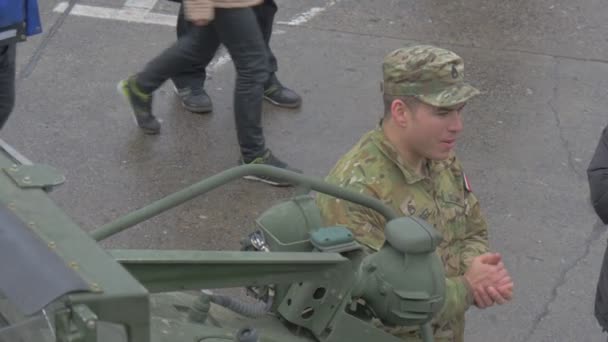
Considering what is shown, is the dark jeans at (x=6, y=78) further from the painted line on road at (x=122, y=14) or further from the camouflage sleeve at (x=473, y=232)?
the painted line on road at (x=122, y=14)

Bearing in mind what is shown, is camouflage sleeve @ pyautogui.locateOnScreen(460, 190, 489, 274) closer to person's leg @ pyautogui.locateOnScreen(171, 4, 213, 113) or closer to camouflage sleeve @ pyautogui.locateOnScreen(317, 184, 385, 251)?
camouflage sleeve @ pyautogui.locateOnScreen(317, 184, 385, 251)

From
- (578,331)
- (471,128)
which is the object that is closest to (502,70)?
(471,128)

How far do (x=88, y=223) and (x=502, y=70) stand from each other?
10.3 feet

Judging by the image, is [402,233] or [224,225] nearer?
[402,233]

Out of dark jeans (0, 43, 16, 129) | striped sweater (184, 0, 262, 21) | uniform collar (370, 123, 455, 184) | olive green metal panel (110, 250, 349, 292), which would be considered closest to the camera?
olive green metal panel (110, 250, 349, 292)

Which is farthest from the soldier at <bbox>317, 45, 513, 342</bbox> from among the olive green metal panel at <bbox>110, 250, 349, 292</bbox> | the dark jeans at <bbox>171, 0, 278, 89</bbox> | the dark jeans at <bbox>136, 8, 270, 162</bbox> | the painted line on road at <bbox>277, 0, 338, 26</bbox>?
the painted line on road at <bbox>277, 0, 338, 26</bbox>

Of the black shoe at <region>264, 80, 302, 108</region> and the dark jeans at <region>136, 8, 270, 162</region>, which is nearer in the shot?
the dark jeans at <region>136, 8, 270, 162</region>

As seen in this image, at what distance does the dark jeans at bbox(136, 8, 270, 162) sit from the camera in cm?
519

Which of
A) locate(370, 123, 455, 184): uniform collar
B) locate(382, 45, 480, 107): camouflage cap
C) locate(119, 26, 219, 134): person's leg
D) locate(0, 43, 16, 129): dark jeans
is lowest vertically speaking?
locate(119, 26, 219, 134): person's leg

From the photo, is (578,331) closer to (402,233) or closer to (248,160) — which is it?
(248,160)

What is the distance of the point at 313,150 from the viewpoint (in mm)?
5953

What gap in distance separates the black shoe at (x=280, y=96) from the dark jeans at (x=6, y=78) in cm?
192

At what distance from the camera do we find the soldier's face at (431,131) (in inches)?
118

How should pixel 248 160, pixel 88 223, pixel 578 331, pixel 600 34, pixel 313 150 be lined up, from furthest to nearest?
pixel 600 34
pixel 313 150
pixel 248 160
pixel 88 223
pixel 578 331
